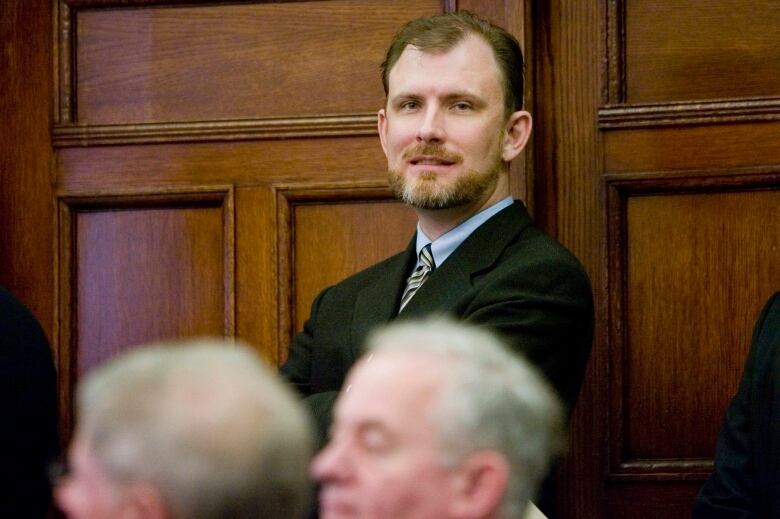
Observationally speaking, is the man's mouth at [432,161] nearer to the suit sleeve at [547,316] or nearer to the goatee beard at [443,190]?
the goatee beard at [443,190]

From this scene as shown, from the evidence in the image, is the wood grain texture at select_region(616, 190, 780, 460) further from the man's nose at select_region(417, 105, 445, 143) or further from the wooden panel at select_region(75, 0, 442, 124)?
the wooden panel at select_region(75, 0, 442, 124)

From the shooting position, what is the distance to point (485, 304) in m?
3.15

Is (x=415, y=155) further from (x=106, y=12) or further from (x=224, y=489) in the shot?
(x=224, y=489)

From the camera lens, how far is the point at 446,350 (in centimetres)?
180

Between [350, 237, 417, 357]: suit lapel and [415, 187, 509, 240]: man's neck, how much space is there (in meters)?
0.08

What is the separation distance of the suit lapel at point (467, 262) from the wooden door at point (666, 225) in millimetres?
413

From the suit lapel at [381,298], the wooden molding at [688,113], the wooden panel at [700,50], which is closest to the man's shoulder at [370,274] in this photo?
the suit lapel at [381,298]

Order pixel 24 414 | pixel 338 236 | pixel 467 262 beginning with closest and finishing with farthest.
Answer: pixel 24 414, pixel 467 262, pixel 338 236

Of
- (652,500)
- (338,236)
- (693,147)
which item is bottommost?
(652,500)

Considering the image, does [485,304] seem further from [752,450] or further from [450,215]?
[752,450]

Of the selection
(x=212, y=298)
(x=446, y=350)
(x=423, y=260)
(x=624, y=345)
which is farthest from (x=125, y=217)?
(x=446, y=350)

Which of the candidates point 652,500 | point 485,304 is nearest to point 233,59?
point 485,304

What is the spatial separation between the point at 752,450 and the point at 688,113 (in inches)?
38.3

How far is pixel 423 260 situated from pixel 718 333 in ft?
2.71
